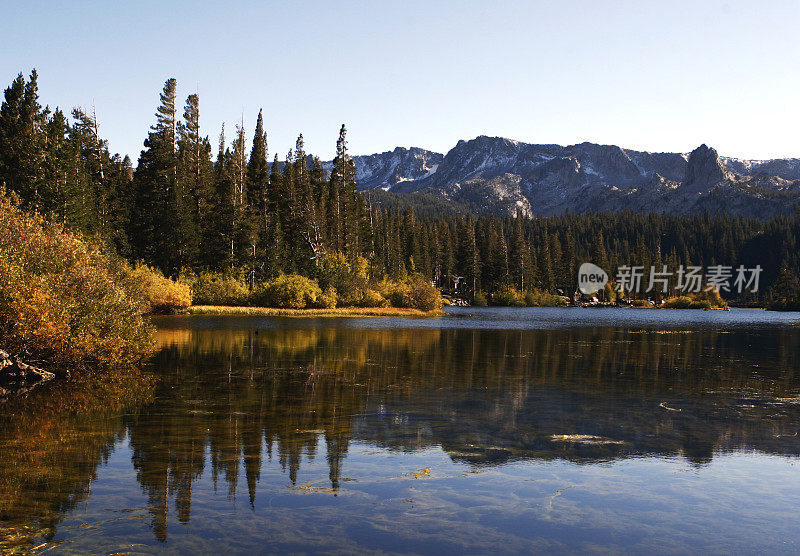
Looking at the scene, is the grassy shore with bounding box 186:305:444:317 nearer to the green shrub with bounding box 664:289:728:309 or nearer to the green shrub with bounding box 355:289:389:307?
the green shrub with bounding box 355:289:389:307

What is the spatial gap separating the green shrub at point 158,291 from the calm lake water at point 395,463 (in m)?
34.0

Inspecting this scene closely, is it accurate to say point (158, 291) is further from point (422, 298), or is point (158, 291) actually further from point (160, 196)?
point (422, 298)

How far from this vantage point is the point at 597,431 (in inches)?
631

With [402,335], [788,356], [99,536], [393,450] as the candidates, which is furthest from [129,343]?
[788,356]

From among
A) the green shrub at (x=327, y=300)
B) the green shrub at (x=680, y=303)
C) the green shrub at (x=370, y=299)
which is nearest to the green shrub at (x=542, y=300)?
the green shrub at (x=680, y=303)

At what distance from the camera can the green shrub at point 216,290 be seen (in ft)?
233

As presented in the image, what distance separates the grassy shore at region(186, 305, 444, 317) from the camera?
6651 centimetres

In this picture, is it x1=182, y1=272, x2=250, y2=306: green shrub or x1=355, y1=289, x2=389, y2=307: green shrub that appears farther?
x1=355, y1=289, x2=389, y2=307: green shrub

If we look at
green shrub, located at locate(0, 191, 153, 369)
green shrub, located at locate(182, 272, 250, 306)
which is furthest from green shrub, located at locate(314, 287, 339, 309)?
green shrub, located at locate(0, 191, 153, 369)

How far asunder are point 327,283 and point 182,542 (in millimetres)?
70832

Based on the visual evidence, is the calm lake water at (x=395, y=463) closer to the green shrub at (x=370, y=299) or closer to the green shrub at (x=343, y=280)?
the green shrub at (x=343, y=280)

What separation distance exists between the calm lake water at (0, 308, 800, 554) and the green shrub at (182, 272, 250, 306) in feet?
153

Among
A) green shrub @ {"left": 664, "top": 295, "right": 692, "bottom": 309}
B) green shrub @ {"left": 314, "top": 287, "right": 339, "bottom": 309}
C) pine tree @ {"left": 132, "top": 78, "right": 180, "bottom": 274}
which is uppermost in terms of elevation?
pine tree @ {"left": 132, "top": 78, "right": 180, "bottom": 274}

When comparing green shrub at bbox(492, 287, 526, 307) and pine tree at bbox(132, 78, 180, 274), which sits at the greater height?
pine tree at bbox(132, 78, 180, 274)
